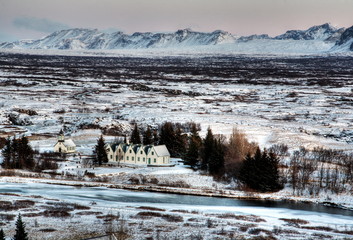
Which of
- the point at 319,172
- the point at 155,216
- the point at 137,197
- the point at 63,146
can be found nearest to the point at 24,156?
the point at 63,146

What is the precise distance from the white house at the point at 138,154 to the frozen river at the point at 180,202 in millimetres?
11881

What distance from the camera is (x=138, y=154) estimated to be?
64.4 meters

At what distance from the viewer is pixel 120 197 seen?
4900 cm

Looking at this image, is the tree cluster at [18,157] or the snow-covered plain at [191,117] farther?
the tree cluster at [18,157]

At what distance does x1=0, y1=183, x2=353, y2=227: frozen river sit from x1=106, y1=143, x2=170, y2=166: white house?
39.0 feet

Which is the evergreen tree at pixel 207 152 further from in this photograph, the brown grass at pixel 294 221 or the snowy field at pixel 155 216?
the brown grass at pixel 294 221

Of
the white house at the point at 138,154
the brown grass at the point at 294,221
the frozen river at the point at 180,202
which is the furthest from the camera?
the white house at the point at 138,154

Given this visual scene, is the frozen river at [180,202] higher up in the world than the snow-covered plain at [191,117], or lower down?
lower down

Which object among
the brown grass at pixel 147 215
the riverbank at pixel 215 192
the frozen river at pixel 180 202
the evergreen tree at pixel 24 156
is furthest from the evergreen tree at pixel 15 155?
the brown grass at pixel 147 215

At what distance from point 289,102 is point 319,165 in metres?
78.4

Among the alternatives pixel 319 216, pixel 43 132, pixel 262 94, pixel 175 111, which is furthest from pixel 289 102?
pixel 319 216

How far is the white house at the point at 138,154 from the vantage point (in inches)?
2496

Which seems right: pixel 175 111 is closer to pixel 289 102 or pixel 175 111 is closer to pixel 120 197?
pixel 289 102

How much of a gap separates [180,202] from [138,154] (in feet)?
58.5
